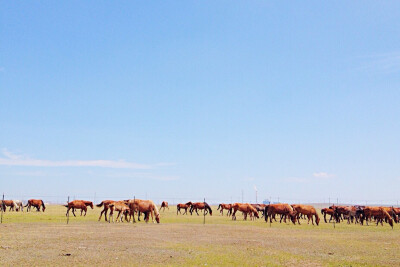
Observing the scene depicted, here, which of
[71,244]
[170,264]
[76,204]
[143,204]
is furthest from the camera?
[76,204]

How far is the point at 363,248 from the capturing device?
70.8 feet

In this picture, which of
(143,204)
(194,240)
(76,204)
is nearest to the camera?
(194,240)

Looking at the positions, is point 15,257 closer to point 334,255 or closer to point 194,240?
point 194,240

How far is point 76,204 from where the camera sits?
5156cm

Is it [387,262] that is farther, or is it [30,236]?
[30,236]

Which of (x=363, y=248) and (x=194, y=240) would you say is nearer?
(x=363, y=248)

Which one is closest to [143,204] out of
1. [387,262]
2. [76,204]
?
[76,204]

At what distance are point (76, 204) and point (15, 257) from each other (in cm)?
3625

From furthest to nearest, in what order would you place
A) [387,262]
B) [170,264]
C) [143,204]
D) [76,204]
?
[76,204]
[143,204]
[387,262]
[170,264]

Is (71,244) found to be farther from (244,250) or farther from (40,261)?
(244,250)

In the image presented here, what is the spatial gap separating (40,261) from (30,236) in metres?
9.69

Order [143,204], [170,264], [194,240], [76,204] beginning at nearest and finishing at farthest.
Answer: [170,264]
[194,240]
[143,204]
[76,204]

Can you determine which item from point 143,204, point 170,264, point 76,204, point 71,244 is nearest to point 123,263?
point 170,264

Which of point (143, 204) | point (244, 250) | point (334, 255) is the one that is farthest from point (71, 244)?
point (143, 204)
